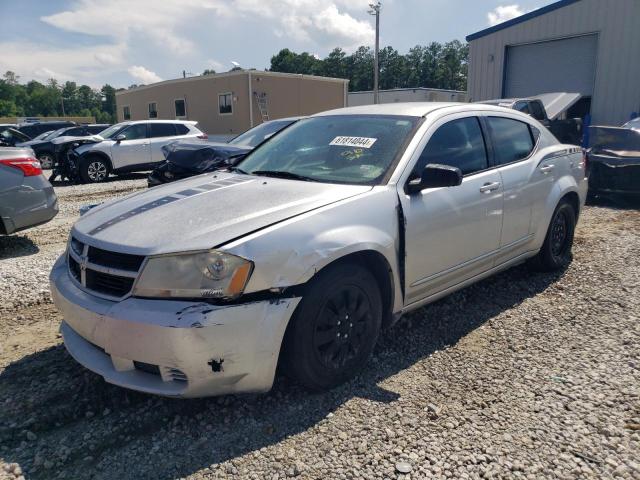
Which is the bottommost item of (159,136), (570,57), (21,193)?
(21,193)

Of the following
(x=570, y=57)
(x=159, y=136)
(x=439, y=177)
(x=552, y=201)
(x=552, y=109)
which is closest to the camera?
(x=439, y=177)

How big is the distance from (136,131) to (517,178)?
1231 cm

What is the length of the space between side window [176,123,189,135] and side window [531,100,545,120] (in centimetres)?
946

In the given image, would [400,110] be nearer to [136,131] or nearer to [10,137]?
[136,131]

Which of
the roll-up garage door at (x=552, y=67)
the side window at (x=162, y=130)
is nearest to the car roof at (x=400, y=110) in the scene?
the side window at (x=162, y=130)

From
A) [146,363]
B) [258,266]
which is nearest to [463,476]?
[258,266]

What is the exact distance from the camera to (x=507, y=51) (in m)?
17.4

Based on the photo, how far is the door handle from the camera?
12.3 ft

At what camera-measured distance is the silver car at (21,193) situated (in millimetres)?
5852

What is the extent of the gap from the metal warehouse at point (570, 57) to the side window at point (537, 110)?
13.4 feet

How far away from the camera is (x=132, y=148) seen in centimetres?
1377

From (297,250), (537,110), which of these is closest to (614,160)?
(537,110)

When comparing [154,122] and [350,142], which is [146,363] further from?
[154,122]

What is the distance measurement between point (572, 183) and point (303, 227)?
3.41 meters
